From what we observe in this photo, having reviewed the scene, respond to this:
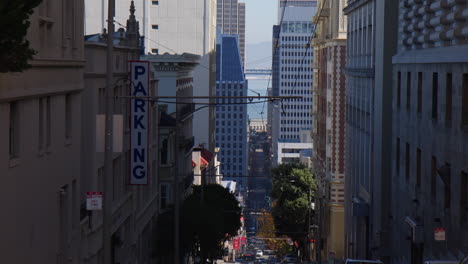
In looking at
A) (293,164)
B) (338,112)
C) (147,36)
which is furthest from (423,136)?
(147,36)

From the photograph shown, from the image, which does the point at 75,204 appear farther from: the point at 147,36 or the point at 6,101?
the point at 147,36

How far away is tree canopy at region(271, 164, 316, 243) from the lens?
250 ft

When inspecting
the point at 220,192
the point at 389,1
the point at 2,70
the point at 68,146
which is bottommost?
the point at 220,192

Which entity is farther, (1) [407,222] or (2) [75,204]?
(1) [407,222]

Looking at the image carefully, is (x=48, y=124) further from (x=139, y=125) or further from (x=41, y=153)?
(x=139, y=125)

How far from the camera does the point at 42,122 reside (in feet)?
72.7

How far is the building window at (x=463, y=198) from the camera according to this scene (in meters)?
25.0

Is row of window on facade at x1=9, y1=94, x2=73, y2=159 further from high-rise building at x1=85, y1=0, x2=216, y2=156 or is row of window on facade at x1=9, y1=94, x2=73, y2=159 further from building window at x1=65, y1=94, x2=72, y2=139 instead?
high-rise building at x1=85, y1=0, x2=216, y2=156

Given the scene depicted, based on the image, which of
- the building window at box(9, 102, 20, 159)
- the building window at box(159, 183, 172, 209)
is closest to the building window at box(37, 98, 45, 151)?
the building window at box(9, 102, 20, 159)

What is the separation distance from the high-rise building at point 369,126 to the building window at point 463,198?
49.4 ft

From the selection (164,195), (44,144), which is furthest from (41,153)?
(164,195)

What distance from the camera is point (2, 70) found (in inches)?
618

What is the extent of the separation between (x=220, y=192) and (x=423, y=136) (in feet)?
101

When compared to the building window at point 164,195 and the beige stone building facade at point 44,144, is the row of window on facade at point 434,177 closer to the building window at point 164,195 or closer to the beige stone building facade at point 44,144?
the beige stone building facade at point 44,144
